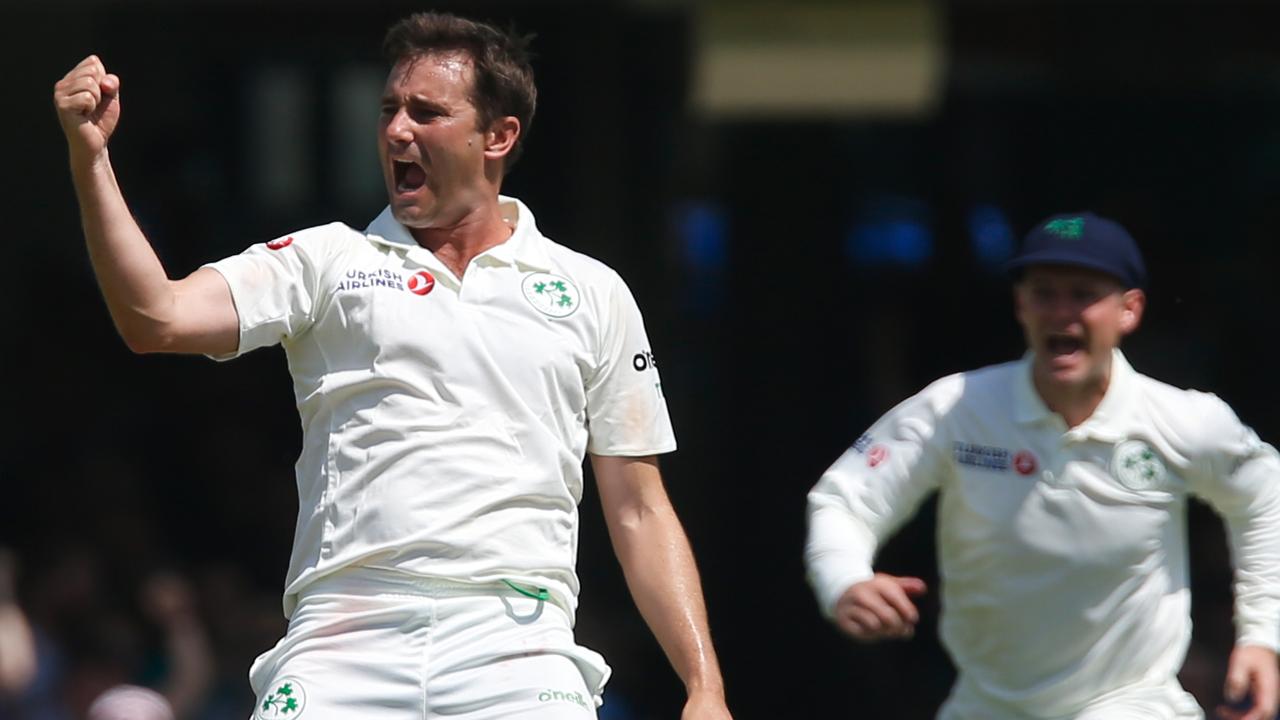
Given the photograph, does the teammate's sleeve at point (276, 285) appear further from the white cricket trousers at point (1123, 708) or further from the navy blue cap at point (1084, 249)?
the white cricket trousers at point (1123, 708)

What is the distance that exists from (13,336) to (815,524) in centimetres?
557

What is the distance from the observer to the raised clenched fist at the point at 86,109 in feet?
11.5

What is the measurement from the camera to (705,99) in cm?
891

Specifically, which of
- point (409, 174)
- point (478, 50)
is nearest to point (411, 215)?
point (409, 174)

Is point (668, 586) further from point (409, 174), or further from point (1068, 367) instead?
point (1068, 367)

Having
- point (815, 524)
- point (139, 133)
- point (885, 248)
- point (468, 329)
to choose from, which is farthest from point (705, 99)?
point (468, 329)

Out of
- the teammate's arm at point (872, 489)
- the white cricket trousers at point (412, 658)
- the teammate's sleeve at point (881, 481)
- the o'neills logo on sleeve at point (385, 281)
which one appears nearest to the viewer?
the white cricket trousers at point (412, 658)

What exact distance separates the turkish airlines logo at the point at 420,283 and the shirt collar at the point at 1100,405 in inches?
58.7

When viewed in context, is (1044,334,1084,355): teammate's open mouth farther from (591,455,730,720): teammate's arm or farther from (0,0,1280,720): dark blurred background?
(0,0,1280,720): dark blurred background

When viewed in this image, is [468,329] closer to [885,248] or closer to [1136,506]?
[1136,506]

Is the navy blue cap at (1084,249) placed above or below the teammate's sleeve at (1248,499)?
above

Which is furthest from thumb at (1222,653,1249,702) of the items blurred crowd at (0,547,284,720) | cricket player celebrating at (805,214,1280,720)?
blurred crowd at (0,547,284,720)

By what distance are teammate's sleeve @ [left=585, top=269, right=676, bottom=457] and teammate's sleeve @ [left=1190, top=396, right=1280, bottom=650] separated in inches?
53.1

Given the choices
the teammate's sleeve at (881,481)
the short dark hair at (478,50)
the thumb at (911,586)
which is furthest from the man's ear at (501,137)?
the thumb at (911,586)
